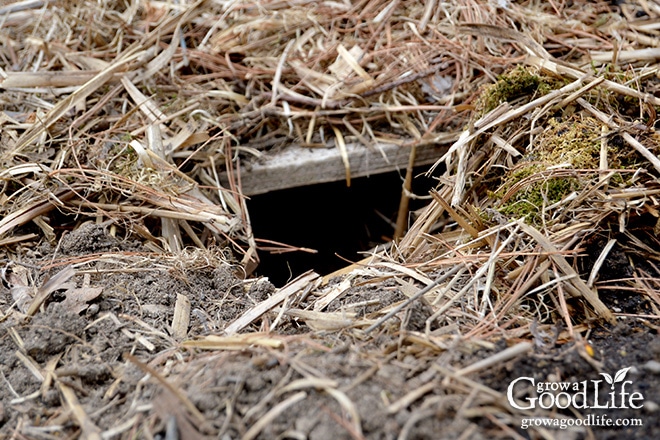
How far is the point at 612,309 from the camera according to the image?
6.38 feet

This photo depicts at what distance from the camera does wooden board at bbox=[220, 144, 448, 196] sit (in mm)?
2922

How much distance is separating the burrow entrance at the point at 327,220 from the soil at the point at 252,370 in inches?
46.1

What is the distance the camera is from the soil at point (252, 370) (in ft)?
4.72

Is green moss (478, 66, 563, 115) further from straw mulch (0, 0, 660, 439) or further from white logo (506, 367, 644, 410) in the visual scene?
white logo (506, 367, 644, 410)

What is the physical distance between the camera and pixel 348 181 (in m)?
3.00

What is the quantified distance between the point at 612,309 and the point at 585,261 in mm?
176

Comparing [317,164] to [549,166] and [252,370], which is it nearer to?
[549,166]

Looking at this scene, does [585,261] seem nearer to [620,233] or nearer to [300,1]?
[620,233]

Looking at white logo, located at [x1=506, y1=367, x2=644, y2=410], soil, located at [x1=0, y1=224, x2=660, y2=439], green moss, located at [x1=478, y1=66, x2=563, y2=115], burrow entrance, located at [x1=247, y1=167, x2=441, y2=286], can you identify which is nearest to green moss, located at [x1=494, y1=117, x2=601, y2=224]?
green moss, located at [x1=478, y1=66, x2=563, y2=115]

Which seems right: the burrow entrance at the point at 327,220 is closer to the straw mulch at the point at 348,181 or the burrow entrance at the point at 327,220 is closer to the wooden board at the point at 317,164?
the wooden board at the point at 317,164

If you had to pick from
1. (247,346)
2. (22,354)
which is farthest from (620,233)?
(22,354)

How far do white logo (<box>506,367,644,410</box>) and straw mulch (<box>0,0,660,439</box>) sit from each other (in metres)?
0.04

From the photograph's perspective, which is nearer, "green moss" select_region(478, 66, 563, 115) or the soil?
the soil

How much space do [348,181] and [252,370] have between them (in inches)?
61.3
